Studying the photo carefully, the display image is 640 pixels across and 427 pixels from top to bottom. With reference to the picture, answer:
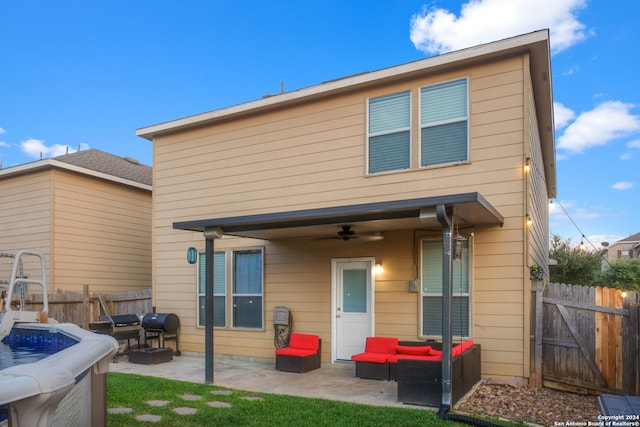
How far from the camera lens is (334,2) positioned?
52.0ft

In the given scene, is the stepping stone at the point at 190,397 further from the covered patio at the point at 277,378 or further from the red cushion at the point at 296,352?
the red cushion at the point at 296,352

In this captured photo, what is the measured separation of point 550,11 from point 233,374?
35.9ft

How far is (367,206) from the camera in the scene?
19.8 ft

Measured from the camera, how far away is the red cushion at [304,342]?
838 centimetres

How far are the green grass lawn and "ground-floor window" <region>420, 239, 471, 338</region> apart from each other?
2.01 m

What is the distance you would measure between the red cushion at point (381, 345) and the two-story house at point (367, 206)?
299 mm

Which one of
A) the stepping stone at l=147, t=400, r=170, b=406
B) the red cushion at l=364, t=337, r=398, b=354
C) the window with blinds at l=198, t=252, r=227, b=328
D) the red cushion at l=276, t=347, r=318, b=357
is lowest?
the stepping stone at l=147, t=400, r=170, b=406

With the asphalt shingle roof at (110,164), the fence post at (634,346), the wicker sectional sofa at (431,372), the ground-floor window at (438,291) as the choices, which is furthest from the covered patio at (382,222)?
the asphalt shingle roof at (110,164)

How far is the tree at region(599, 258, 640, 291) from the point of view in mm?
17337

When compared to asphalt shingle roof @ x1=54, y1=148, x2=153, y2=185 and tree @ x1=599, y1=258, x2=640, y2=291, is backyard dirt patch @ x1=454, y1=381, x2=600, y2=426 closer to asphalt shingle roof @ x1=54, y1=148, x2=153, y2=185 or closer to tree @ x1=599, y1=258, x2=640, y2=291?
asphalt shingle roof @ x1=54, y1=148, x2=153, y2=185

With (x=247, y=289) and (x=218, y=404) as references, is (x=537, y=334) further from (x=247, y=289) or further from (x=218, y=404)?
(x=247, y=289)

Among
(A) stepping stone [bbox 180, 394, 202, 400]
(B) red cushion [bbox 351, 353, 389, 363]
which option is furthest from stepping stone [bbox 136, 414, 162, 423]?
(B) red cushion [bbox 351, 353, 389, 363]

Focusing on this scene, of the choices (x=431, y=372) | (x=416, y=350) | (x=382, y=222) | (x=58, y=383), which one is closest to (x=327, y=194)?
(x=382, y=222)

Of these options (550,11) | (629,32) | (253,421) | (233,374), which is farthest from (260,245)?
(629,32)
